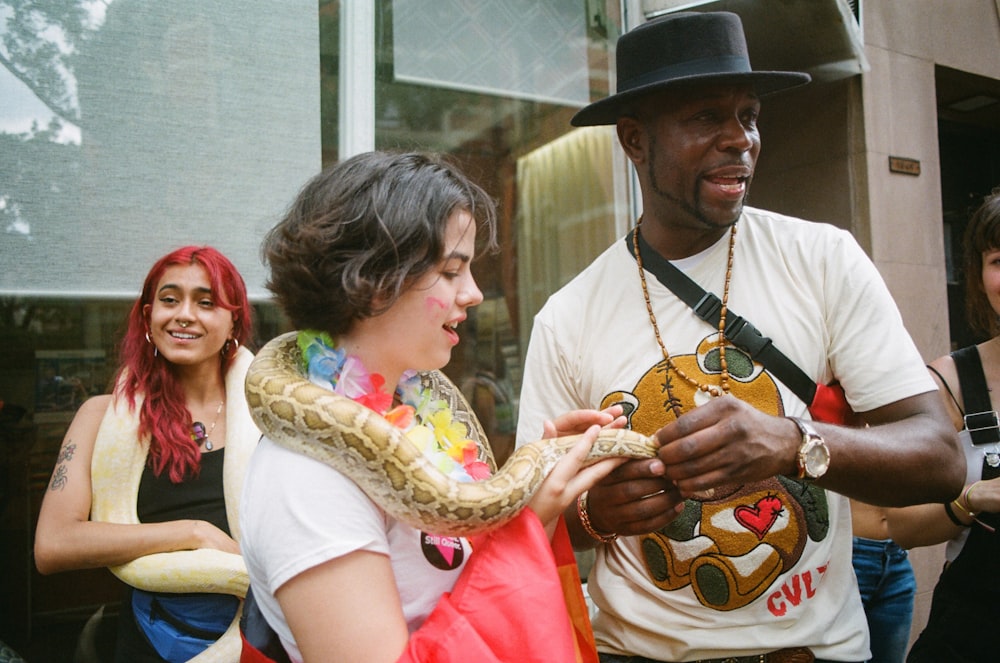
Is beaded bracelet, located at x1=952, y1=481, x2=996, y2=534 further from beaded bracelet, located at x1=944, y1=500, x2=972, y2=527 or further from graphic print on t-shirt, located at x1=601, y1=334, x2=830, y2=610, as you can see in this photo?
graphic print on t-shirt, located at x1=601, y1=334, x2=830, y2=610

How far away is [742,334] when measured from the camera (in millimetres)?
2373

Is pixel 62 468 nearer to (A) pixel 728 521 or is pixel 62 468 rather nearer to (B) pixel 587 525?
(B) pixel 587 525

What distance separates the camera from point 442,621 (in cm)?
164

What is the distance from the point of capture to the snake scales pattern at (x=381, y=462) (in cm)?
179

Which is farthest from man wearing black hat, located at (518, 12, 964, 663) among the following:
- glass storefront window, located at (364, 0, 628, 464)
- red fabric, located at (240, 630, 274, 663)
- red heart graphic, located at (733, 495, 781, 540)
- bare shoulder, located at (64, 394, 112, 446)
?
glass storefront window, located at (364, 0, 628, 464)

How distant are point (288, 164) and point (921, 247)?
4.78 metres

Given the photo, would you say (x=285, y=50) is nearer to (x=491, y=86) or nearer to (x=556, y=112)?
(x=491, y=86)

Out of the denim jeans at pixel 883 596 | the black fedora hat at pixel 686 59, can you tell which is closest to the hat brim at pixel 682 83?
the black fedora hat at pixel 686 59

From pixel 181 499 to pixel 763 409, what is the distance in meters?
2.53

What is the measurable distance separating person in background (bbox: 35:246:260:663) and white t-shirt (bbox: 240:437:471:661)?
1.55m

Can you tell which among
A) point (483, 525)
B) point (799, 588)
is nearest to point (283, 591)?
point (483, 525)

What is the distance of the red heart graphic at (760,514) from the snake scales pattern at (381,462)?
2.45ft

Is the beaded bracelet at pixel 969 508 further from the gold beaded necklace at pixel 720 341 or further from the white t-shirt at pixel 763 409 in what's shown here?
the gold beaded necklace at pixel 720 341

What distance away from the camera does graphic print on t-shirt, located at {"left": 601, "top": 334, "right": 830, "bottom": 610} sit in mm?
2281
